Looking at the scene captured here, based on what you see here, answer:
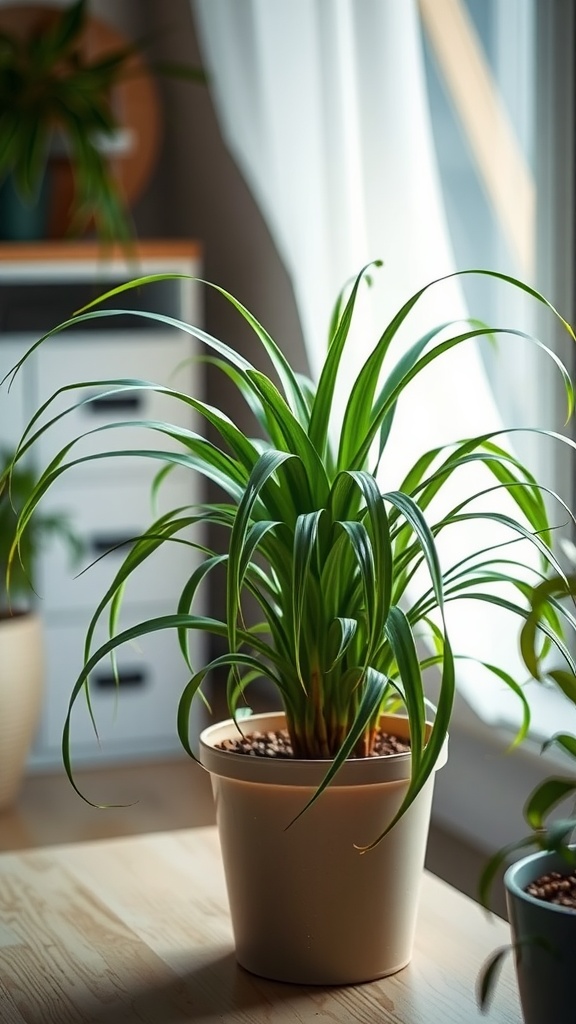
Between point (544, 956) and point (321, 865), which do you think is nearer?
point (544, 956)

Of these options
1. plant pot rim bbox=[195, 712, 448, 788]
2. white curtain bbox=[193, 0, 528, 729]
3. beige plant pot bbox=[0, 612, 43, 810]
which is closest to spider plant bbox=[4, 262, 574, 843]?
plant pot rim bbox=[195, 712, 448, 788]

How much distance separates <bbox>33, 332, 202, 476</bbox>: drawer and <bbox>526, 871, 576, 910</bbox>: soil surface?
6.81ft

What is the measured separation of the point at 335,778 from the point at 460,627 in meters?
1.29

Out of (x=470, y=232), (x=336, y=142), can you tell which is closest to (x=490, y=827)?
(x=470, y=232)

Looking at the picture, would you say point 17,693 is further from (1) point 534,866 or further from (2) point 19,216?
(1) point 534,866

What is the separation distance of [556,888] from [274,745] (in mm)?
273

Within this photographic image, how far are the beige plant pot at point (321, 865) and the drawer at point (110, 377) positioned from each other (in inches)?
76.7

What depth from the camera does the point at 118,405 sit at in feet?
9.71

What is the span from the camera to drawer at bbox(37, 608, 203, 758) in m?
2.97

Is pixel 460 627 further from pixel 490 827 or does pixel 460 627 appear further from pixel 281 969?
pixel 281 969

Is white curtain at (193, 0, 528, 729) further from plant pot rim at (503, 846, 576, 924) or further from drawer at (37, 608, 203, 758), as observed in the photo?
plant pot rim at (503, 846, 576, 924)

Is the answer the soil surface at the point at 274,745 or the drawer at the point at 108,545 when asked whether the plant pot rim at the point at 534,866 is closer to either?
the soil surface at the point at 274,745

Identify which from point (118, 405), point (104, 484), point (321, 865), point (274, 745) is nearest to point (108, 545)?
point (104, 484)

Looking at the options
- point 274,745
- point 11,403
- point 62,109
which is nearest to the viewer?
point 274,745
